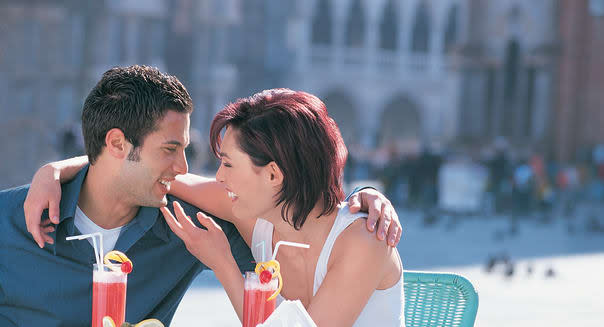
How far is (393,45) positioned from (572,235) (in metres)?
28.2

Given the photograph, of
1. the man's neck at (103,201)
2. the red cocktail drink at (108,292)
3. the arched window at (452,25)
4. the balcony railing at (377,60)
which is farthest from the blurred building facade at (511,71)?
the red cocktail drink at (108,292)

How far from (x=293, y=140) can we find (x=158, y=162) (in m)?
0.43

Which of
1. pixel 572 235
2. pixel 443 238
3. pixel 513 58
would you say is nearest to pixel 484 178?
pixel 572 235

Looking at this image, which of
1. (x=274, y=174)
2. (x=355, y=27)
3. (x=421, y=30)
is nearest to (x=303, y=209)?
(x=274, y=174)

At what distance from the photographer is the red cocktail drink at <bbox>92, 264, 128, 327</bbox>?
6.41 feet

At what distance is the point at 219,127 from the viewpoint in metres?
2.47

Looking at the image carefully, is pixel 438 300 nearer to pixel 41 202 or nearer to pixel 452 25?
pixel 41 202

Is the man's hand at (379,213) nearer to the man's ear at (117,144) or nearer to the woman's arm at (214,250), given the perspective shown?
the woman's arm at (214,250)

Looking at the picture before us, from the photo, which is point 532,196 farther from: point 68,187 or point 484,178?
point 68,187

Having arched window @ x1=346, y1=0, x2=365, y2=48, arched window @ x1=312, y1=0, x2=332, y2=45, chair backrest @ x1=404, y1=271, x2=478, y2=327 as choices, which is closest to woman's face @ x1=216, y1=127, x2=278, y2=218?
chair backrest @ x1=404, y1=271, x2=478, y2=327

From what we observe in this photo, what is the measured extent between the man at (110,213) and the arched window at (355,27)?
3800 centimetres

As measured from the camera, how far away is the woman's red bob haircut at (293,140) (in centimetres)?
235

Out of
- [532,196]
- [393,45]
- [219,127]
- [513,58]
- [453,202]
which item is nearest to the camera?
[219,127]

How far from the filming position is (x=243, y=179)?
2414mm
